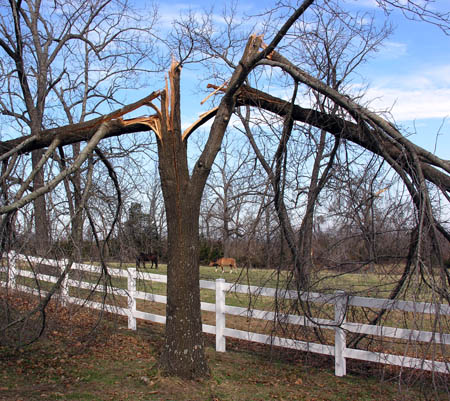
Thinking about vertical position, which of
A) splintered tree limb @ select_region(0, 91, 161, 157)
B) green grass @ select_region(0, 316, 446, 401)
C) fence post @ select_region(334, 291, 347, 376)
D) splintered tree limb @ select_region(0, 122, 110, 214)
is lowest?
green grass @ select_region(0, 316, 446, 401)

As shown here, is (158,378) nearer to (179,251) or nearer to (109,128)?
(179,251)

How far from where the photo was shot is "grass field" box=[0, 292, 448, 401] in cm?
531

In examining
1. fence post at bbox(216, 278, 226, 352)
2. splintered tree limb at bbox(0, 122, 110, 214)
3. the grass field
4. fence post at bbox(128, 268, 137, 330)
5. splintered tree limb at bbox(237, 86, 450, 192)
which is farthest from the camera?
fence post at bbox(128, 268, 137, 330)

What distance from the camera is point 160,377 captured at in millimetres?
5555

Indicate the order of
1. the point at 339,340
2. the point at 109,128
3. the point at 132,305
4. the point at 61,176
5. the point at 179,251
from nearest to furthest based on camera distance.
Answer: the point at 61,176 < the point at 179,251 < the point at 109,128 < the point at 339,340 < the point at 132,305

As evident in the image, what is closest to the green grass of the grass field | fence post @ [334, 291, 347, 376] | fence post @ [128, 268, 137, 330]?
the grass field

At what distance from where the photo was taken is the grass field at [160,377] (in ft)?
17.4

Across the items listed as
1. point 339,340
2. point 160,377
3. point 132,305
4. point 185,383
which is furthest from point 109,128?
point 132,305

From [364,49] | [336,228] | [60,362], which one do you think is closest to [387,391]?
A: [336,228]

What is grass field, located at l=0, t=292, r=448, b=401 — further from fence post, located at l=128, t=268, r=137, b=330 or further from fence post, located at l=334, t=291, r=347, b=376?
fence post, located at l=128, t=268, r=137, b=330

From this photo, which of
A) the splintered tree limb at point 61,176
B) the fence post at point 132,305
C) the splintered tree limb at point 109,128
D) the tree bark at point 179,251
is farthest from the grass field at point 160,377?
the splintered tree limb at point 109,128

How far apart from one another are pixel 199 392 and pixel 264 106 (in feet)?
11.8

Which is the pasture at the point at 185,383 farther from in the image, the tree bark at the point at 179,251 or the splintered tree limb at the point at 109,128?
the splintered tree limb at the point at 109,128

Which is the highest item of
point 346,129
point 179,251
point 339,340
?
point 346,129
